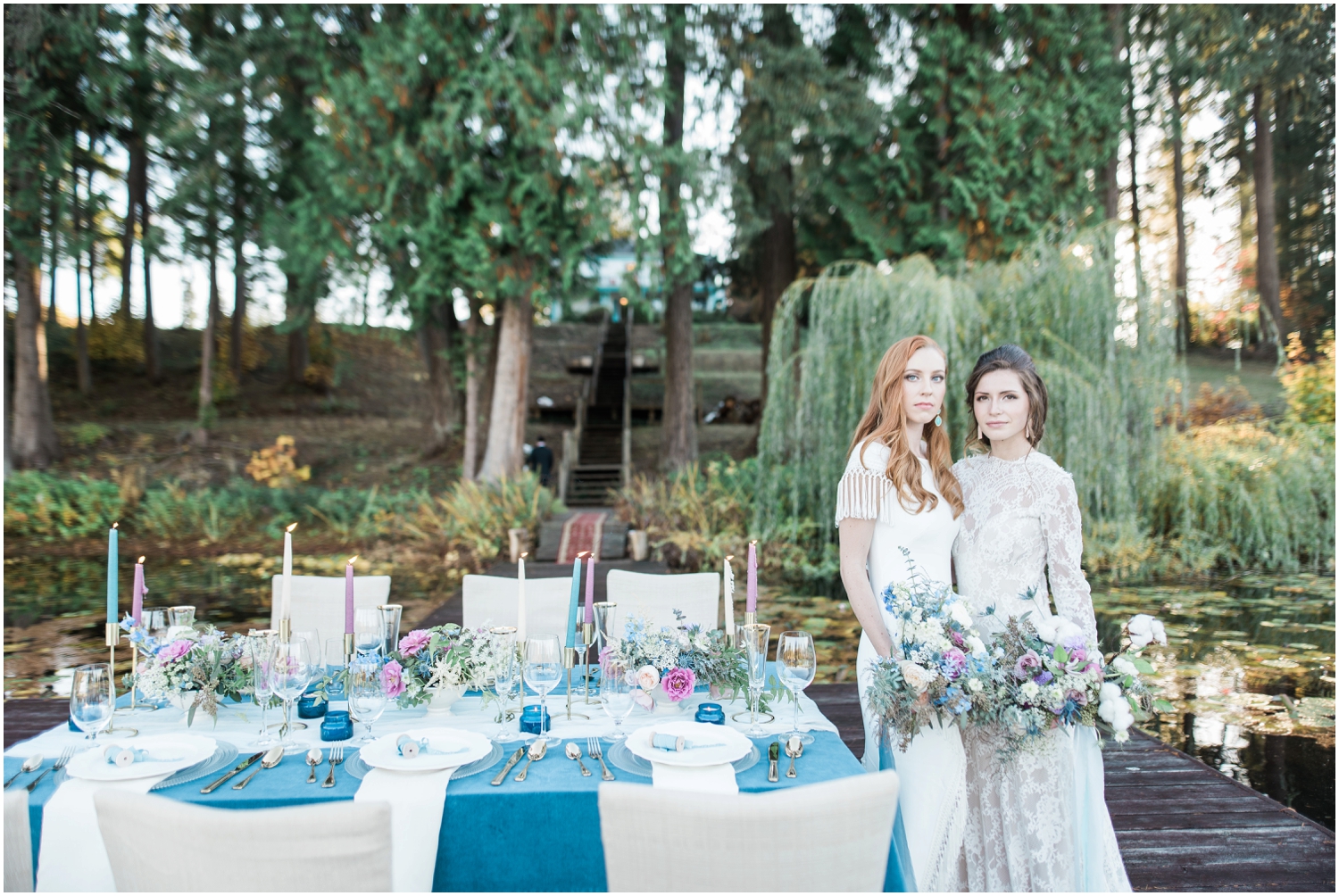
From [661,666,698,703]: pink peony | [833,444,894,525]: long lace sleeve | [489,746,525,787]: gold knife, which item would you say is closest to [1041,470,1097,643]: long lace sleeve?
[833,444,894,525]: long lace sleeve

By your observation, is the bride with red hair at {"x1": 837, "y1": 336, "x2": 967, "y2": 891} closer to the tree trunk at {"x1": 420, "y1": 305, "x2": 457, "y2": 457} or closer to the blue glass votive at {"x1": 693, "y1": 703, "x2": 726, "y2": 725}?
the blue glass votive at {"x1": 693, "y1": 703, "x2": 726, "y2": 725}

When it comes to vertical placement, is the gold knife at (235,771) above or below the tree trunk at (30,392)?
below

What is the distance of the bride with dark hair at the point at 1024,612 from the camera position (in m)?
2.21

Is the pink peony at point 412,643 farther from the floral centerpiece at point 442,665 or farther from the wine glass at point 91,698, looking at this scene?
the wine glass at point 91,698

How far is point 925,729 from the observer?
2193 mm

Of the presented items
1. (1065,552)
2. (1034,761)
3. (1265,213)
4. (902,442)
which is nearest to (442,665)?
(902,442)

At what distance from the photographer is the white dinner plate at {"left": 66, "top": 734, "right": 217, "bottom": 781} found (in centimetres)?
188

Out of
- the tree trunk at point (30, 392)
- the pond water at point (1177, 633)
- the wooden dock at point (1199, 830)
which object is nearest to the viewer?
the wooden dock at point (1199, 830)

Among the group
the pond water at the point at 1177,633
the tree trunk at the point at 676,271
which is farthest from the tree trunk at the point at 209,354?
the tree trunk at the point at 676,271

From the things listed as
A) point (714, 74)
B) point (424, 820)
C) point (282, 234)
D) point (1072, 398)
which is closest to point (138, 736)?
point (424, 820)

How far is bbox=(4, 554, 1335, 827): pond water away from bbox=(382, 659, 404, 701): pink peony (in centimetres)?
344

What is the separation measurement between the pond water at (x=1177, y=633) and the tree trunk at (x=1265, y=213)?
395 inches

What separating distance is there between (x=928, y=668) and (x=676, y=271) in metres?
8.64

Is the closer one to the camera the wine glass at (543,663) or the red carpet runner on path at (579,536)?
the wine glass at (543,663)
